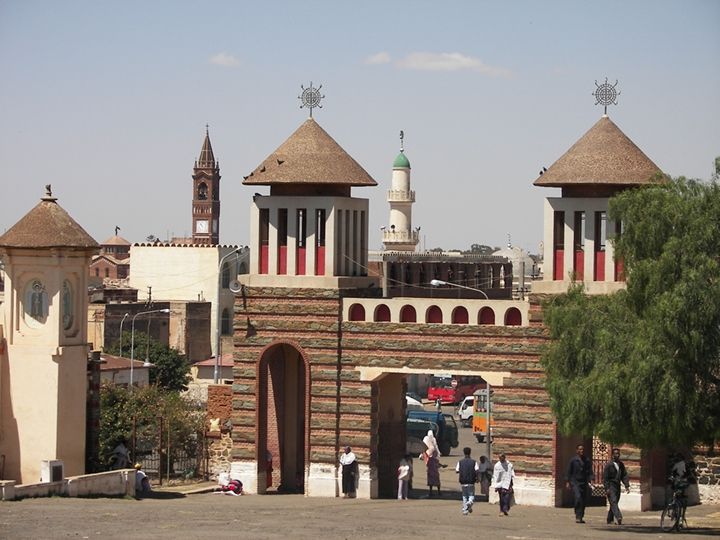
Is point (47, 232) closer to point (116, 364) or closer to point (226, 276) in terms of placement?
point (116, 364)

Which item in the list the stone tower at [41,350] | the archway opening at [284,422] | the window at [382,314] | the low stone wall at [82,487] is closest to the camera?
the low stone wall at [82,487]

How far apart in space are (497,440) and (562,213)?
16.0 ft

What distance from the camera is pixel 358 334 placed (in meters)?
33.2

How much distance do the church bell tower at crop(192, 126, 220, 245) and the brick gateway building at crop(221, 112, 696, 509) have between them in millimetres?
111568

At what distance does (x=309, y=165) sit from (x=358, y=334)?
3.80 metres

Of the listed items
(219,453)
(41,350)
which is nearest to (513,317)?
(219,453)

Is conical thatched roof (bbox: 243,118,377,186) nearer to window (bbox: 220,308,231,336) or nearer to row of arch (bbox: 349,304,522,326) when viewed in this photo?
row of arch (bbox: 349,304,522,326)

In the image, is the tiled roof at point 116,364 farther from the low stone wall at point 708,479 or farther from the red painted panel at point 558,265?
the low stone wall at point 708,479

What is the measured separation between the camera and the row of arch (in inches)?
1280

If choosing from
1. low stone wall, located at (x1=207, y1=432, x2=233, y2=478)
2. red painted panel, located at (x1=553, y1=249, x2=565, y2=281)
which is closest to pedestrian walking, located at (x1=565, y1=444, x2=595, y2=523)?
red painted panel, located at (x1=553, y1=249, x2=565, y2=281)

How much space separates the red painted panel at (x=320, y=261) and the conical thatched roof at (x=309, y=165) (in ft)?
4.78

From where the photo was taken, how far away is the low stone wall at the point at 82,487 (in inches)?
1107

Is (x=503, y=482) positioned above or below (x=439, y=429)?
above

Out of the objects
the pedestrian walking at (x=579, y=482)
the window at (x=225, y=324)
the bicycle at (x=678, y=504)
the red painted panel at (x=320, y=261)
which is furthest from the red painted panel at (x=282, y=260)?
the window at (x=225, y=324)
